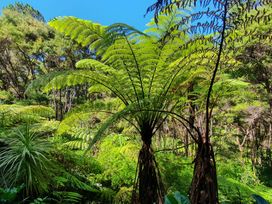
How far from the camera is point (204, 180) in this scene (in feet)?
8.00

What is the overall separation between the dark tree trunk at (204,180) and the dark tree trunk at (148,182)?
541mm

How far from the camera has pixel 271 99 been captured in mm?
8586

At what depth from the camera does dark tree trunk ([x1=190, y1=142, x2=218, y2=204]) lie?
241 centimetres

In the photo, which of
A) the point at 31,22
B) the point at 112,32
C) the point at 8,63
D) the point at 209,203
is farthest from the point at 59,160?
the point at 31,22

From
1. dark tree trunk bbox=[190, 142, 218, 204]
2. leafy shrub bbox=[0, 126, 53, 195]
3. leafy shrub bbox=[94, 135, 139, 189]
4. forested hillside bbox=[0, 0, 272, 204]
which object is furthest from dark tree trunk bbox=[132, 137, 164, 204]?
leafy shrub bbox=[94, 135, 139, 189]

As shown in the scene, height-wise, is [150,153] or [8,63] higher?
[8,63]

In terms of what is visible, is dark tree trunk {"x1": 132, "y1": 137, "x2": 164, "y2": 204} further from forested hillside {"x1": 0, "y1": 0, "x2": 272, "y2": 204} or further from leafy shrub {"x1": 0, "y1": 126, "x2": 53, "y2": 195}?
leafy shrub {"x1": 0, "y1": 126, "x2": 53, "y2": 195}

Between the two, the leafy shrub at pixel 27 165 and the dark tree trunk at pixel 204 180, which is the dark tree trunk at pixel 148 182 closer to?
the dark tree trunk at pixel 204 180

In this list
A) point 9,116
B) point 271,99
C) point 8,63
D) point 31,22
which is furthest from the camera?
point 31,22

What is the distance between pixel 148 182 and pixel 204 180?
67 centimetres

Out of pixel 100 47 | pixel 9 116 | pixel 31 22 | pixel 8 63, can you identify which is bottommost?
pixel 9 116

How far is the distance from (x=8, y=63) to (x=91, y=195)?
966 centimetres

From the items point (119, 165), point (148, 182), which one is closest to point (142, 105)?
point (148, 182)

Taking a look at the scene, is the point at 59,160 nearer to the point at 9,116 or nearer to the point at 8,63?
the point at 9,116
